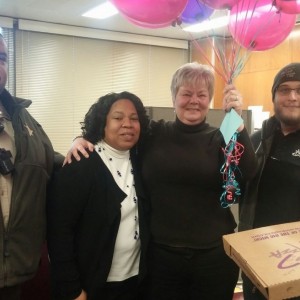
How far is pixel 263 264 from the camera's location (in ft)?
3.17

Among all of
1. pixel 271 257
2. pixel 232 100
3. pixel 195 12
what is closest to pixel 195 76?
pixel 232 100

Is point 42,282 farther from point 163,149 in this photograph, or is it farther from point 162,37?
point 162,37

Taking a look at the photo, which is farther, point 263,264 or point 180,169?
point 180,169

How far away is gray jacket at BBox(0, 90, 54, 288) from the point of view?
1193mm

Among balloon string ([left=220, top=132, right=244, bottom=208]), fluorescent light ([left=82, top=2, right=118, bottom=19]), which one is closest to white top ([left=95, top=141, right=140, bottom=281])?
balloon string ([left=220, top=132, right=244, bottom=208])

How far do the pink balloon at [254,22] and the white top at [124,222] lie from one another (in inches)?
30.0

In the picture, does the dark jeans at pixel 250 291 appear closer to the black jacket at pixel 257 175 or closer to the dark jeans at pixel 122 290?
the black jacket at pixel 257 175

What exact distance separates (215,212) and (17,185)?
76 centimetres

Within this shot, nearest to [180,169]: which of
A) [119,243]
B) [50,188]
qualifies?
[119,243]

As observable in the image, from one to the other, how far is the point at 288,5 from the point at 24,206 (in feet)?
4.36

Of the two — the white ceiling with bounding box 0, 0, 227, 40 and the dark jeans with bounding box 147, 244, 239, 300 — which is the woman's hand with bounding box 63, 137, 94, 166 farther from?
the white ceiling with bounding box 0, 0, 227, 40

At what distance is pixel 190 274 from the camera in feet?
4.74

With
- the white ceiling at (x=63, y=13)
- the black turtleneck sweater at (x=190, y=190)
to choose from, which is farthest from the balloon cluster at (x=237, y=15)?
the white ceiling at (x=63, y=13)

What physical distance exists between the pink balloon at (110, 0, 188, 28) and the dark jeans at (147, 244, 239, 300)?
37.2 inches
